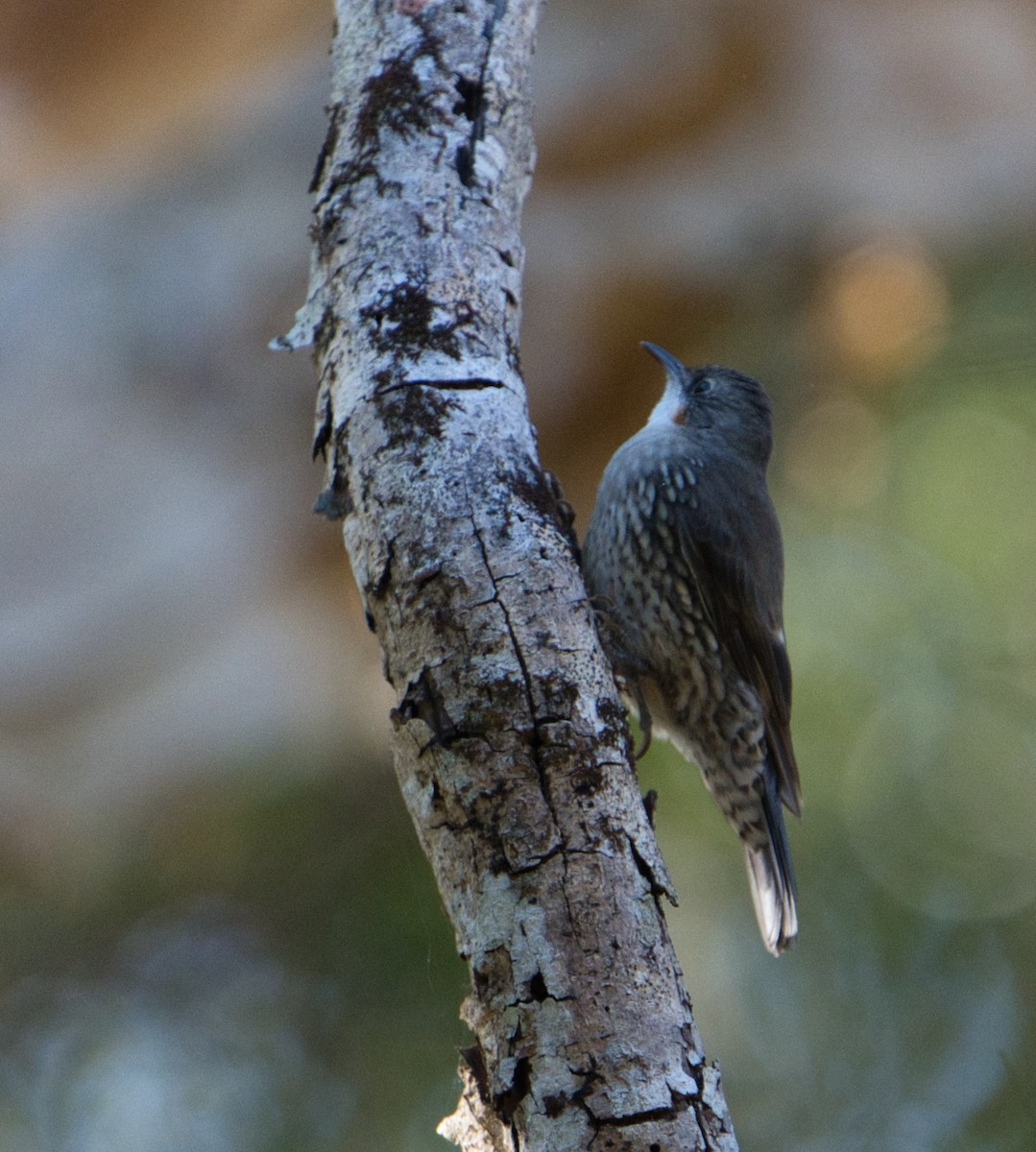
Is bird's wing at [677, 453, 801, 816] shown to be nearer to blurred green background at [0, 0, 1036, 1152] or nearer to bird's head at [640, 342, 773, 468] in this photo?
bird's head at [640, 342, 773, 468]

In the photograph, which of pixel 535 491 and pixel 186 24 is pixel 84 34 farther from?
pixel 535 491

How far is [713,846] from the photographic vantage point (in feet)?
14.5

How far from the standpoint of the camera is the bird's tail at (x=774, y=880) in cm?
295

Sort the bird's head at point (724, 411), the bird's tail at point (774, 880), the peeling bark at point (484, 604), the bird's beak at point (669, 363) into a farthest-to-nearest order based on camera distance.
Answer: the bird's beak at point (669, 363) → the bird's head at point (724, 411) → the bird's tail at point (774, 880) → the peeling bark at point (484, 604)

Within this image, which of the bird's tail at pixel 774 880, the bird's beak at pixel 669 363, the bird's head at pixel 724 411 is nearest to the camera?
the bird's tail at pixel 774 880

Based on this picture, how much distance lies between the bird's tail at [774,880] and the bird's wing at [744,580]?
0.04 m

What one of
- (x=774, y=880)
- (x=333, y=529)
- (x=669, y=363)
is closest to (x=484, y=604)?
(x=774, y=880)

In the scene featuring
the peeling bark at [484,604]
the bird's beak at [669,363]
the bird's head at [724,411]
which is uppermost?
the bird's beak at [669,363]

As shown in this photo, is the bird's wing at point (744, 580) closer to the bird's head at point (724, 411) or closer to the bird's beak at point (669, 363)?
the bird's head at point (724, 411)

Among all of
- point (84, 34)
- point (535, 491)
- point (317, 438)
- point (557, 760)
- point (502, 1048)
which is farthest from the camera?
point (84, 34)

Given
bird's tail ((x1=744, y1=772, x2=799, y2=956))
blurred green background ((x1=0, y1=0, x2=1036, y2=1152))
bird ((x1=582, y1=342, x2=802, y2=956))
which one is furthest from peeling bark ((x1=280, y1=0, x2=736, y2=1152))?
blurred green background ((x1=0, y1=0, x2=1036, y2=1152))

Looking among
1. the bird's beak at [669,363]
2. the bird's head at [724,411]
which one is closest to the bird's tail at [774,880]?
the bird's head at [724,411]

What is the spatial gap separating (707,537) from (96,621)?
2607 mm

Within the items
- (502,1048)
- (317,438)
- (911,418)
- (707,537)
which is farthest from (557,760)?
(911,418)
